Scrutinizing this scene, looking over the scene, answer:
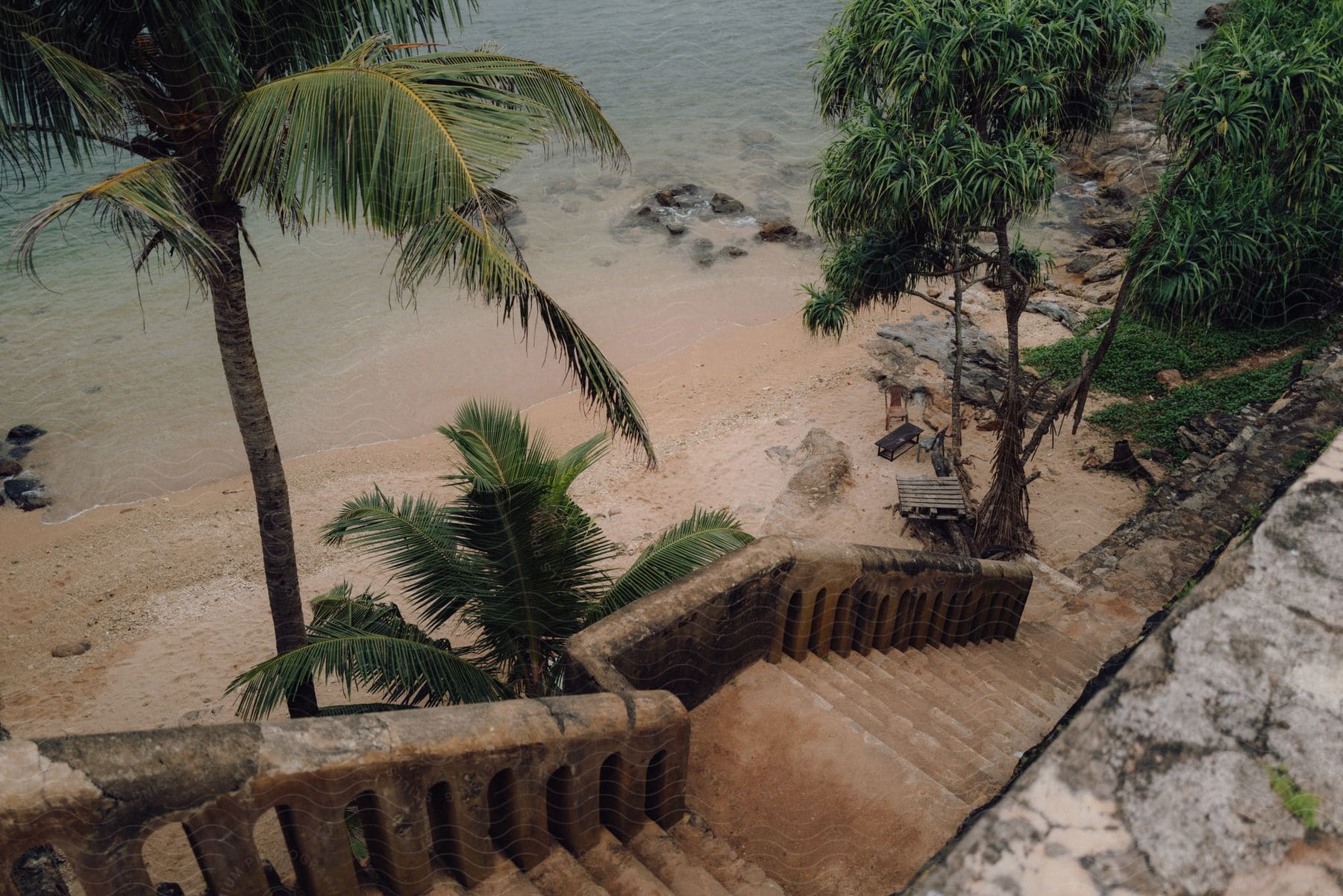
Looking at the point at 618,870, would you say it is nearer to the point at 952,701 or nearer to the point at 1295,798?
the point at 1295,798

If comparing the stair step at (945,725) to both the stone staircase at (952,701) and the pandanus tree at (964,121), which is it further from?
the pandanus tree at (964,121)

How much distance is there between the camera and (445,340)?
1905 centimetres

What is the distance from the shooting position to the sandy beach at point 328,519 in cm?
1084

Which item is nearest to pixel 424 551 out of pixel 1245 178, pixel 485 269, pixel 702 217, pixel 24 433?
pixel 485 269

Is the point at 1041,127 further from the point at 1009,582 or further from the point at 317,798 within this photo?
the point at 317,798

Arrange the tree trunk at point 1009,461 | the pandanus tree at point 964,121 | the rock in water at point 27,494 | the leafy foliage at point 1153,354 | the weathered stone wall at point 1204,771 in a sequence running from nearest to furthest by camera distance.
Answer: the weathered stone wall at point 1204,771 < the pandanus tree at point 964,121 < the tree trunk at point 1009,461 < the leafy foliage at point 1153,354 < the rock in water at point 27,494

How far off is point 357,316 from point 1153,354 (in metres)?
14.7

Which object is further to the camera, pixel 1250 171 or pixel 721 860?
pixel 1250 171

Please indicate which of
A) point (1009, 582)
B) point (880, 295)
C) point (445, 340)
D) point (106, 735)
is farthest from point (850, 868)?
point (445, 340)

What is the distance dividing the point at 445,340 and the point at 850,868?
1605cm

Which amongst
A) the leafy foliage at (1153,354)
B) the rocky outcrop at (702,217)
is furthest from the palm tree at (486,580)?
the rocky outcrop at (702,217)

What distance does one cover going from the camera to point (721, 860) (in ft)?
14.2

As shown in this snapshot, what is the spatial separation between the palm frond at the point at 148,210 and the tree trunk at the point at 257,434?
1.65 ft

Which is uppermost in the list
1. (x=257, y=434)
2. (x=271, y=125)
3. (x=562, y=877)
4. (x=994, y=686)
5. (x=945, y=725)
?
(x=271, y=125)
